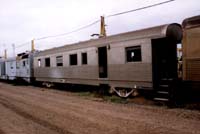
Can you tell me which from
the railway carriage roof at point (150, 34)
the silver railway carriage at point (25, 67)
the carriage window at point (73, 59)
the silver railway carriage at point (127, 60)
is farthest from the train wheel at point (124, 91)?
the silver railway carriage at point (25, 67)

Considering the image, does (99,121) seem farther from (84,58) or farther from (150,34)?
(84,58)

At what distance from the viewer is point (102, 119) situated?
9.83 meters

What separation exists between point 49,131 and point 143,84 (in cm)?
628

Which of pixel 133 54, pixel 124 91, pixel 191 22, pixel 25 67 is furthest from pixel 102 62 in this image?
pixel 25 67

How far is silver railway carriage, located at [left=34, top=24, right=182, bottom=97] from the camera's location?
13203 mm

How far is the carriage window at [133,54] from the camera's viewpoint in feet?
45.5

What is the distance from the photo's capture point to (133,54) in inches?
564

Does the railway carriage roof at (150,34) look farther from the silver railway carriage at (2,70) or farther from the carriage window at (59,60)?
the silver railway carriage at (2,70)

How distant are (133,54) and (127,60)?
491 millimetres

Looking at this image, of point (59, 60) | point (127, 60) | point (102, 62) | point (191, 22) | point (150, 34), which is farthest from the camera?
point (59, 60)

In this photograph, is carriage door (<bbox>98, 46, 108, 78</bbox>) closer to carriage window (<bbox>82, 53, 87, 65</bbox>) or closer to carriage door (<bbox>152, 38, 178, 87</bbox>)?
carriage window (<bbox>82, 53, 87, 65</bbox>)

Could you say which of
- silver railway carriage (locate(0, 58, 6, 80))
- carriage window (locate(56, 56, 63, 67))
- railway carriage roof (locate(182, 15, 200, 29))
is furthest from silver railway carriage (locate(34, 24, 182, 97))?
silver railway carriage (locate(0, 58, 6, 80))

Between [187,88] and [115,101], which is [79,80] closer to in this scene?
[115,101]

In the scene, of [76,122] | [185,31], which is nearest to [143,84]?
[185,31]
